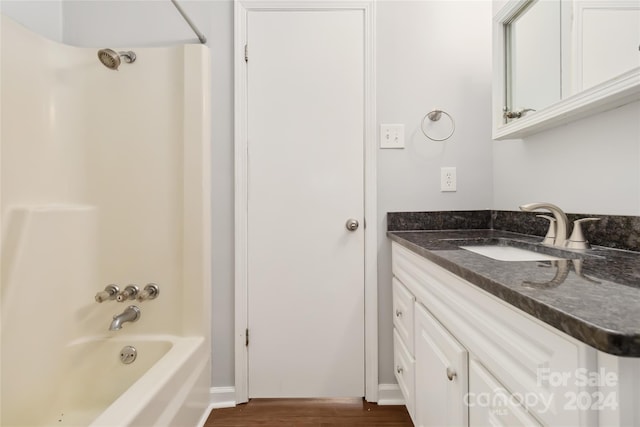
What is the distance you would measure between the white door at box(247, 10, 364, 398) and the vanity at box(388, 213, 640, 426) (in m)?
0.48

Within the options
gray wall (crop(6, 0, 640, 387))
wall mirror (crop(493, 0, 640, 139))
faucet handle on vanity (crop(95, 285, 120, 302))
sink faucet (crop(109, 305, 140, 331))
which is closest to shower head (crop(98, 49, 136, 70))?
gray wall (crop(6, 0, 640, 387))

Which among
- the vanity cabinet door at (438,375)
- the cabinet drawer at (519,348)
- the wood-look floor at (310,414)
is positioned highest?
the cabinet drawer at (519,348)

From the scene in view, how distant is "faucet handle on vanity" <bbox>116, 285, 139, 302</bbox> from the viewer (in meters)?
1.29

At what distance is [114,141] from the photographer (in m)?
1.39

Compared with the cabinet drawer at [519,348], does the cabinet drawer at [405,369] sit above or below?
below

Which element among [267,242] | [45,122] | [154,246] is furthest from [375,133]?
[45,122]

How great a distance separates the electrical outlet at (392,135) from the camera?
154 centimetres

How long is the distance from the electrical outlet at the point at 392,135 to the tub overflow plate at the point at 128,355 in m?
1.58

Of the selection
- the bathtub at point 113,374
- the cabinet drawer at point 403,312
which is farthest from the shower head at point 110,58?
the cabinet drawer at point 403,312

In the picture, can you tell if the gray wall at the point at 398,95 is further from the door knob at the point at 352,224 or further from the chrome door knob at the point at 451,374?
the chrome door knob at the point at 451,374

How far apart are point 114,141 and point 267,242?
0.89 metres

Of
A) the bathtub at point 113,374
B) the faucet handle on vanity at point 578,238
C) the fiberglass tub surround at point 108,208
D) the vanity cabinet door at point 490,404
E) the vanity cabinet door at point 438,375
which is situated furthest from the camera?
the fiberglass tub surround at point 108,208

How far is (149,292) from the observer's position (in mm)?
1354

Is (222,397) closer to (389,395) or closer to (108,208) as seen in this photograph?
(389,395)
